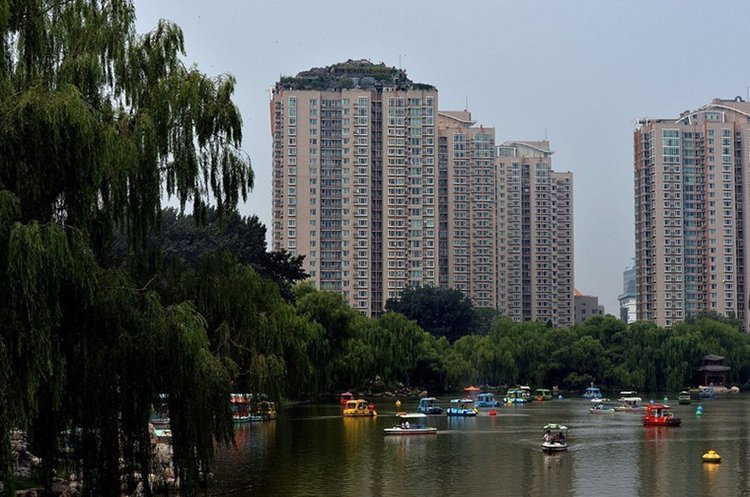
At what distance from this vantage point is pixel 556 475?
3488 cm

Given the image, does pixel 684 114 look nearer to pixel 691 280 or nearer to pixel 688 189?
pixel 688 189

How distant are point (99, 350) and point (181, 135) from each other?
183 inches

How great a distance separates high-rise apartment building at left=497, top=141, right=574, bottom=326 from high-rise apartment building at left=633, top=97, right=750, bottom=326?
51.6 feet

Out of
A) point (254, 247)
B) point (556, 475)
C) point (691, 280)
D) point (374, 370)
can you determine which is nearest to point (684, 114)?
point (691, 280)

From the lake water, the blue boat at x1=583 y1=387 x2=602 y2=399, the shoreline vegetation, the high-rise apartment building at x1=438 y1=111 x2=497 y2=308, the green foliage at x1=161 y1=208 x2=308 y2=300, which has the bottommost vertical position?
the blue boat at x1=583 y1=387 x2=602 y2=399

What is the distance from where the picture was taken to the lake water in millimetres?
31234

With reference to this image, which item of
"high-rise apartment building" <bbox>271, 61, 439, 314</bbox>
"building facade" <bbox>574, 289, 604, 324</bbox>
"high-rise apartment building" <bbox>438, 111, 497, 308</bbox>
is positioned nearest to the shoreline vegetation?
"high-rise apartment building" <bbox>271, 61, 439, 314</bbox>

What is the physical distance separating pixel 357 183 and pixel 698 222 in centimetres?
3971

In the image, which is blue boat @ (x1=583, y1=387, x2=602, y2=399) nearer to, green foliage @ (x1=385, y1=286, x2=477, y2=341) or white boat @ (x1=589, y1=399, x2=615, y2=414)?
white boat @ (x1=589, y1=399, x2=615, y2=414)

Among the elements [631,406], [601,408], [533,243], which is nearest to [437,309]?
[533,243]

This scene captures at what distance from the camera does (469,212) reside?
124 metres

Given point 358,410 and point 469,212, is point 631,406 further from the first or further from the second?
point 469,212

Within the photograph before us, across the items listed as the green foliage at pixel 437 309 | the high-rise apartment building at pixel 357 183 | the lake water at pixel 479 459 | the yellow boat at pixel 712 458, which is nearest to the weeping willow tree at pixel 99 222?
the lake water at pixel 479 459

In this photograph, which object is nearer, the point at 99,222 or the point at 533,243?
the point at 99,222
